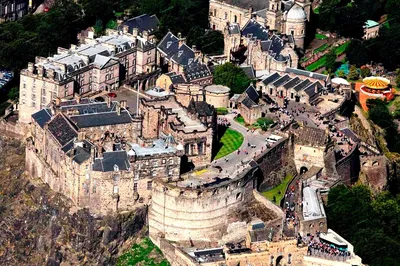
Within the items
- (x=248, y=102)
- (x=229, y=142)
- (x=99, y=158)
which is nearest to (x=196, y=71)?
(x=248, y=102)

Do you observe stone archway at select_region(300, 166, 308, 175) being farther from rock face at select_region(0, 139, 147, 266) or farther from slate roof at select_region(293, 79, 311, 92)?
rock face at select_region(0, 139, 147, 266)

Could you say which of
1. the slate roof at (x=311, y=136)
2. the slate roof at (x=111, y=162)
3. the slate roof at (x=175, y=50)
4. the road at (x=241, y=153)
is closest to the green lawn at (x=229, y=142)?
the road at (x=241, y=153)

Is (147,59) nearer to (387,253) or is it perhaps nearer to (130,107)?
(130,107)

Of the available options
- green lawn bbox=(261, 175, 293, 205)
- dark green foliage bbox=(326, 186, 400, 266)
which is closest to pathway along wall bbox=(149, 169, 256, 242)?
green lawn bbox=(261, 175, 293, 205)

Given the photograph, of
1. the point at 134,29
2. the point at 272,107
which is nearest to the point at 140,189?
the point at 272,107

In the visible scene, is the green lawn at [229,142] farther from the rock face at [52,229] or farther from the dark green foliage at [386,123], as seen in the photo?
the dark green foliage at [386,123]

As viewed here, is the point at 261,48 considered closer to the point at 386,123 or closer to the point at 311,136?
the point at 386,123
